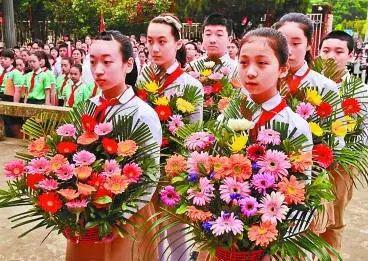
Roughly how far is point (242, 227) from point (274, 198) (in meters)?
0.16

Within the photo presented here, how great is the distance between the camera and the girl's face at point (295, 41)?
2967 millimetres

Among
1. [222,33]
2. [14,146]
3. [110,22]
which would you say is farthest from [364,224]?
[110,22]

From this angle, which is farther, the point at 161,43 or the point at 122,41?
the point at 161,43

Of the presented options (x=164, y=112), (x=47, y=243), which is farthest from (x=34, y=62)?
(x=164, y=112)

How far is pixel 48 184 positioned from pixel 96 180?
197 millimetres

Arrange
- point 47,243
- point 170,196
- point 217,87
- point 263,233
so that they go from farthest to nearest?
point 47,243
point 217,87
point 170,196
point 263,233

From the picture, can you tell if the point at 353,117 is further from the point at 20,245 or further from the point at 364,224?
the point at 20,245

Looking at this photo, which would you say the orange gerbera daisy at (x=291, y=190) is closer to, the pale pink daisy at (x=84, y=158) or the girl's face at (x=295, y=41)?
the pale pink daisy at (x=84, y=158)

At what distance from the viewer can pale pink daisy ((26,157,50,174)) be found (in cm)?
211

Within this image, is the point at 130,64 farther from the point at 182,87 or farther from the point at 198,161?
the point at 198,161

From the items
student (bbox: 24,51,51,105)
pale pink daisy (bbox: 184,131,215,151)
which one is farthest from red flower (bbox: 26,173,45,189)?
student (bbox: 24,51,51,105)

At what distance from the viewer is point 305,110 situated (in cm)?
264

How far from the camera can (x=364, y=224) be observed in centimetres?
440

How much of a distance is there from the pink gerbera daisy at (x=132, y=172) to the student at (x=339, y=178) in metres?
1.53
